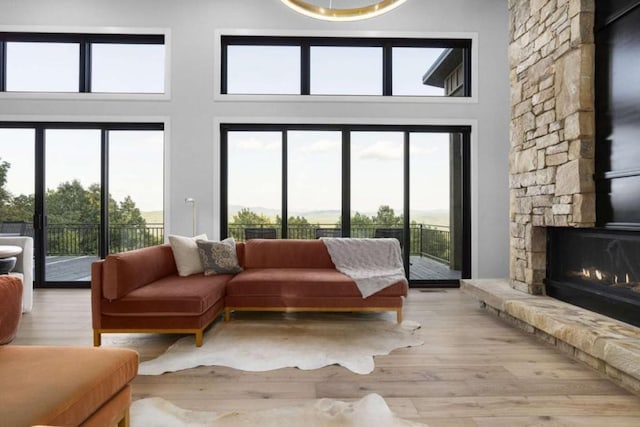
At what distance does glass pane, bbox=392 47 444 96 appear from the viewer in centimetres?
507

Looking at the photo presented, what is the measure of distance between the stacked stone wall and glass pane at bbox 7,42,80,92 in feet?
18.7

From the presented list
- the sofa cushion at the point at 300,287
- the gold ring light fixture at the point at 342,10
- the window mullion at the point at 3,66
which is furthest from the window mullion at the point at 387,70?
the window mullion at the point at 3,66

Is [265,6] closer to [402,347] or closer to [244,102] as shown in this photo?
[244,102]

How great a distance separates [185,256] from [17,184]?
3251mm

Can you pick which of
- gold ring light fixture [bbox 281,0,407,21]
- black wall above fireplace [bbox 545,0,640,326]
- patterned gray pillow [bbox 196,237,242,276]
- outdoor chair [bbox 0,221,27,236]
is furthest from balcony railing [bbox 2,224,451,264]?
gold ring light fixture [bbox 281,0,407,21]

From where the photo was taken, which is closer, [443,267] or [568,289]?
[568,289]

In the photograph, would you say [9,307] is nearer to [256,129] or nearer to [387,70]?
[256,129]

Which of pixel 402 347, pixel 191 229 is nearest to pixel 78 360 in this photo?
pixel 402 347

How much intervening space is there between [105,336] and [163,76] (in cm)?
360

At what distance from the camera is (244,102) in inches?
195

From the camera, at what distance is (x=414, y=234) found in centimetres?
512

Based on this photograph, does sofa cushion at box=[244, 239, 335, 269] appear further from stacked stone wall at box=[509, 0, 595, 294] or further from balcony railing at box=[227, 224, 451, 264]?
stacked stone wall at box=[509, 0, 595, 294]

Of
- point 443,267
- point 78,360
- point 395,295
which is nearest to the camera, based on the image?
point 78,360

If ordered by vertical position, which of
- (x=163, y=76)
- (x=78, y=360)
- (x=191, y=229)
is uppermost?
(x=163, y=76)
